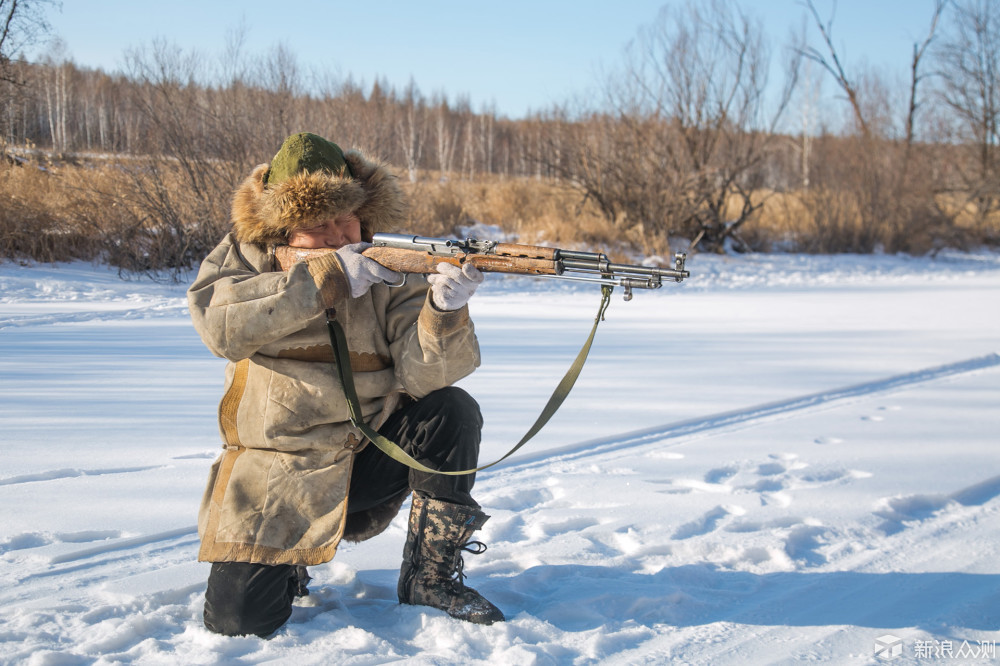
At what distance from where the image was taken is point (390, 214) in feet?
7.58

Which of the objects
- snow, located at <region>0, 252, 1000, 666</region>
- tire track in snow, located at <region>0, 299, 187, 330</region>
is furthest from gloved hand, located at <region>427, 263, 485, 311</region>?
tire track in snow, located at <region>0, 299, 187, 330</region>

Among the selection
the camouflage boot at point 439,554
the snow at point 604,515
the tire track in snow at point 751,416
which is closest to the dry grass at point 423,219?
the snow at point 604,515

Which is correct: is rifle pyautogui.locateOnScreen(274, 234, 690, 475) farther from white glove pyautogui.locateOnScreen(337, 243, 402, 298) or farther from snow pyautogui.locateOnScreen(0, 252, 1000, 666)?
snow pyautogui.locateOnScreen(0, 252, 1000, 666)

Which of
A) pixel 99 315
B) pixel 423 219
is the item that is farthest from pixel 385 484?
pixel 423 219

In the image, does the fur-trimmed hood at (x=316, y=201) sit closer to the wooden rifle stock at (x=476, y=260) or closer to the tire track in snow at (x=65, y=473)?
the wooden rifle stock at (x=476, y=260)

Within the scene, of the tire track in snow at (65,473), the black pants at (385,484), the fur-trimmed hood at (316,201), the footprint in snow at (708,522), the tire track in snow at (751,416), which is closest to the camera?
the black pants at (385,484)

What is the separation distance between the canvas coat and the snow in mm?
271

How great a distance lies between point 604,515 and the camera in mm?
2828

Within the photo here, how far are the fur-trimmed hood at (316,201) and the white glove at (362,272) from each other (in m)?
0.17

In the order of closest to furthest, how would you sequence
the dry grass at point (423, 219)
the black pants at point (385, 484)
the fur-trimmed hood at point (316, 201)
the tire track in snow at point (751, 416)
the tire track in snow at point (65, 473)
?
the black pants at point (385, 484), the fur-trimmed hood at point (316, 201), the tire track in snow at point (65, 473), the tire track in snow at point (751, 416), the dry grass at point (423, 219)

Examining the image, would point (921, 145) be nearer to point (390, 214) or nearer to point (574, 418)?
point (574, 418)

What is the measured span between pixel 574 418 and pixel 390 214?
2.12 meters

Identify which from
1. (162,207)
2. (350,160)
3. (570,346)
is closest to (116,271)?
(162,207)

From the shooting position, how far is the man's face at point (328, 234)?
2.19 metres
